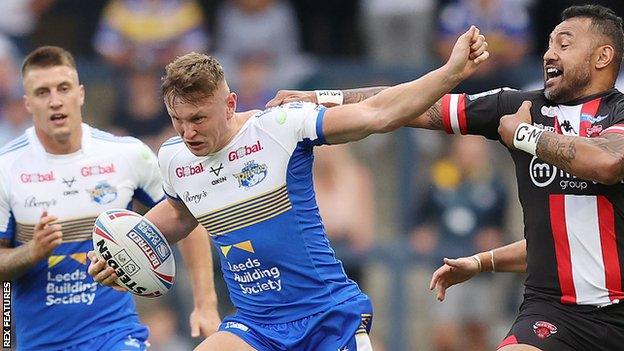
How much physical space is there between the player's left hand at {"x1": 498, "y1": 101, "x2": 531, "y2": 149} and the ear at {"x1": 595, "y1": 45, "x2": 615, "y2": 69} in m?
0.47

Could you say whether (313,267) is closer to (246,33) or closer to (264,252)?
(264,252)

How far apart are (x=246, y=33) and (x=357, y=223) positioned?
2.22 metres

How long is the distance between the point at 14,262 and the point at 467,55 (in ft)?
10.3

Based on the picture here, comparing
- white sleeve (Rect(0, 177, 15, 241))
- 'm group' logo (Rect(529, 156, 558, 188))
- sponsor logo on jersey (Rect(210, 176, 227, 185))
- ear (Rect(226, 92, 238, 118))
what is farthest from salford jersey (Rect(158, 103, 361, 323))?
white sleeve (Rect(0, 177, 15, 241))

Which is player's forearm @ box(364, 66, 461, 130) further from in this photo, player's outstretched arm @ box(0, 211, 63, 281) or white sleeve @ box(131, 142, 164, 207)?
player's outstretched arm @ box(0, 211, 63, 281)

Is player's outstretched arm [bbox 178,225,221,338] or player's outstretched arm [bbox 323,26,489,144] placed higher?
player's outstretched arm [bbox 323,26,489,144]

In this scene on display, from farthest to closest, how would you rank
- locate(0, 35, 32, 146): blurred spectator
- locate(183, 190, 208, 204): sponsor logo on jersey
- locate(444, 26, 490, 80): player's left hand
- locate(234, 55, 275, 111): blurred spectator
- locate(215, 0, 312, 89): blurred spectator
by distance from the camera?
locate(215, 0, 312, 89): blurred spectator → locate(234, 55, 275, 111): blurred spectator → locate(0, 35, 32, 146): blurred spectator → locate(183, 190, 208, 204): sponsor logo on jersey → locate(444, 26, 490, 80): player's left hand

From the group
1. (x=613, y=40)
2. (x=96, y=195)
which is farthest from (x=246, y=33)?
(x=613, y=40)

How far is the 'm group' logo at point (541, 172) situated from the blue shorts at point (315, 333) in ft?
4.07

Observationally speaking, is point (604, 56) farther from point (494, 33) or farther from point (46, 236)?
point (494, 33)

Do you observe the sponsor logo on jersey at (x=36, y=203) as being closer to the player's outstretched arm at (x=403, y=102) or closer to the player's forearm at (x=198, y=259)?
the player's forearm at (x=198, y=259)

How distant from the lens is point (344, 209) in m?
13.4

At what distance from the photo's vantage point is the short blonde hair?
7.35 m

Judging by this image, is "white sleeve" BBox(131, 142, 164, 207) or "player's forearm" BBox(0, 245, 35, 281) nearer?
"player's forearm" BBox(0, 245, 35, 281)
